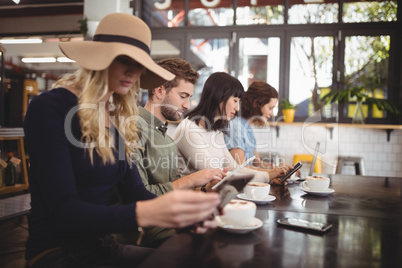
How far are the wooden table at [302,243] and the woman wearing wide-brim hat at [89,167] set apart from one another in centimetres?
9

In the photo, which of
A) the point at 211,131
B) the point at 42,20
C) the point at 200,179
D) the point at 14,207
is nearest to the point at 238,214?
the point at 200,179

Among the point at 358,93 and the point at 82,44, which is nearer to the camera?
the point at 82,44

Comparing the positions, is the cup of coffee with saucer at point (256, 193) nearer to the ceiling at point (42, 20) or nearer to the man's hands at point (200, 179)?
the man's hands at point (200, 179)

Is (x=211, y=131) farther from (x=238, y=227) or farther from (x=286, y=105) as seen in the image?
(x=286, y=105)

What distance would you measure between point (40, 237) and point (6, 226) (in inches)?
97.1

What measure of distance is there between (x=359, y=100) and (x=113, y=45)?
473cm

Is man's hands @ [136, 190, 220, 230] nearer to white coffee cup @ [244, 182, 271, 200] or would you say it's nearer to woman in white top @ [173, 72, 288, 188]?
white coffee cup @ [244, 182, 271, 200]

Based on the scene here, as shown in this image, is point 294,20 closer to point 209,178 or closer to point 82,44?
point 209,178

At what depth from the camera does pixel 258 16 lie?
573 cm

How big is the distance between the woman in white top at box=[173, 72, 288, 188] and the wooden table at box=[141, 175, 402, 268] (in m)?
0.78

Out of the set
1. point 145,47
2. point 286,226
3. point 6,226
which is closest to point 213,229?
point 286,226

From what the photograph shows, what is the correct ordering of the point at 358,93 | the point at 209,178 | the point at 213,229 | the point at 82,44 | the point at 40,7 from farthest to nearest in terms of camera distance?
the point at 40,7
the point at 358,93
the point at 209,178
the point at 82,44
the point at 213,229

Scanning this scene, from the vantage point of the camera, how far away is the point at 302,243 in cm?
109

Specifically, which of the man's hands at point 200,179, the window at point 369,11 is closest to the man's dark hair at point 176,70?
the man's hands at point 200,179
